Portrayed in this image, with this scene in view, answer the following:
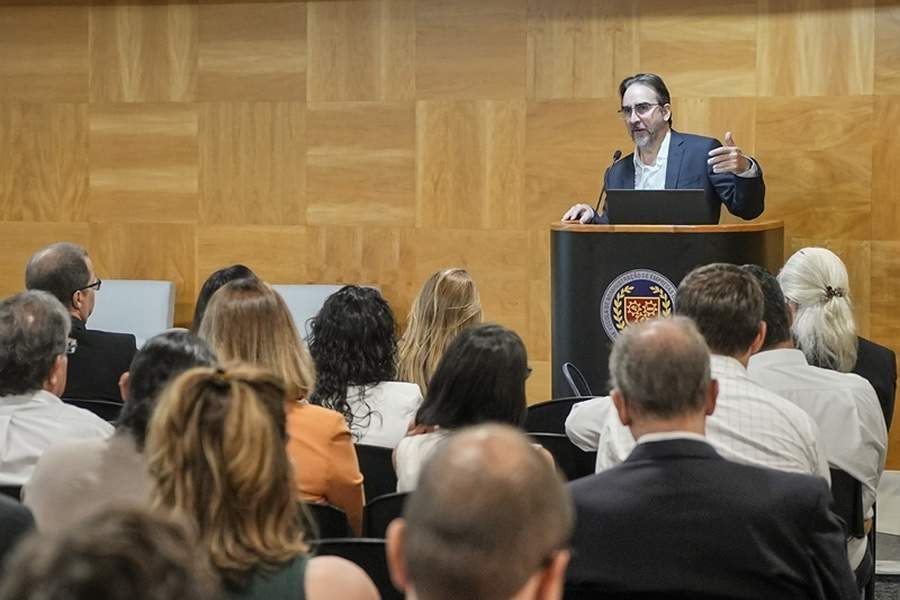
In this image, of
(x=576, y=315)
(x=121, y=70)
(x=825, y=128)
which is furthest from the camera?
(x=121, y=70)

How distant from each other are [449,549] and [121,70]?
7209mm

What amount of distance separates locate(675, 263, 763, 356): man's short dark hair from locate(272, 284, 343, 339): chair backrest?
4.25 m

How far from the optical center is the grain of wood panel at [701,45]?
736 cm

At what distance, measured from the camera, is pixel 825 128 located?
285 inches

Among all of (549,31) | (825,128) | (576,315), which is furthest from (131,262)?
(825,128)

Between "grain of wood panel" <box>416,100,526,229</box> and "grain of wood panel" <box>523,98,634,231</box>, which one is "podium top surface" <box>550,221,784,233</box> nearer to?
"grain of wood panel" <box>523,98,634,231</box>

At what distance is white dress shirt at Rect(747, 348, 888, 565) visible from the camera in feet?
13.1

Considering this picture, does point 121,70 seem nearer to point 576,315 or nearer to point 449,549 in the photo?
point 576,315

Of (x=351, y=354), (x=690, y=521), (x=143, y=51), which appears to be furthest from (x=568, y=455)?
(x=143, y=51)

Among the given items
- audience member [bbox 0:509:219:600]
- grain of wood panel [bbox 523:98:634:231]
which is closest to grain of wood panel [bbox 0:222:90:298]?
grain of wood panel [bbox 523:98:634:231]

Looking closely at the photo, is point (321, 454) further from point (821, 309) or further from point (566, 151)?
point (566, 151)

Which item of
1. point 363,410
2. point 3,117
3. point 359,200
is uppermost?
point 3,117

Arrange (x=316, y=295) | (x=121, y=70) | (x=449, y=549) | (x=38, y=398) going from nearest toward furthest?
(x=449, y=549)
(x=38, y=398)
(x=316, y=295)
(x=121, y=70)

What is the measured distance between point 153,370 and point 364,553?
57 centimetres
